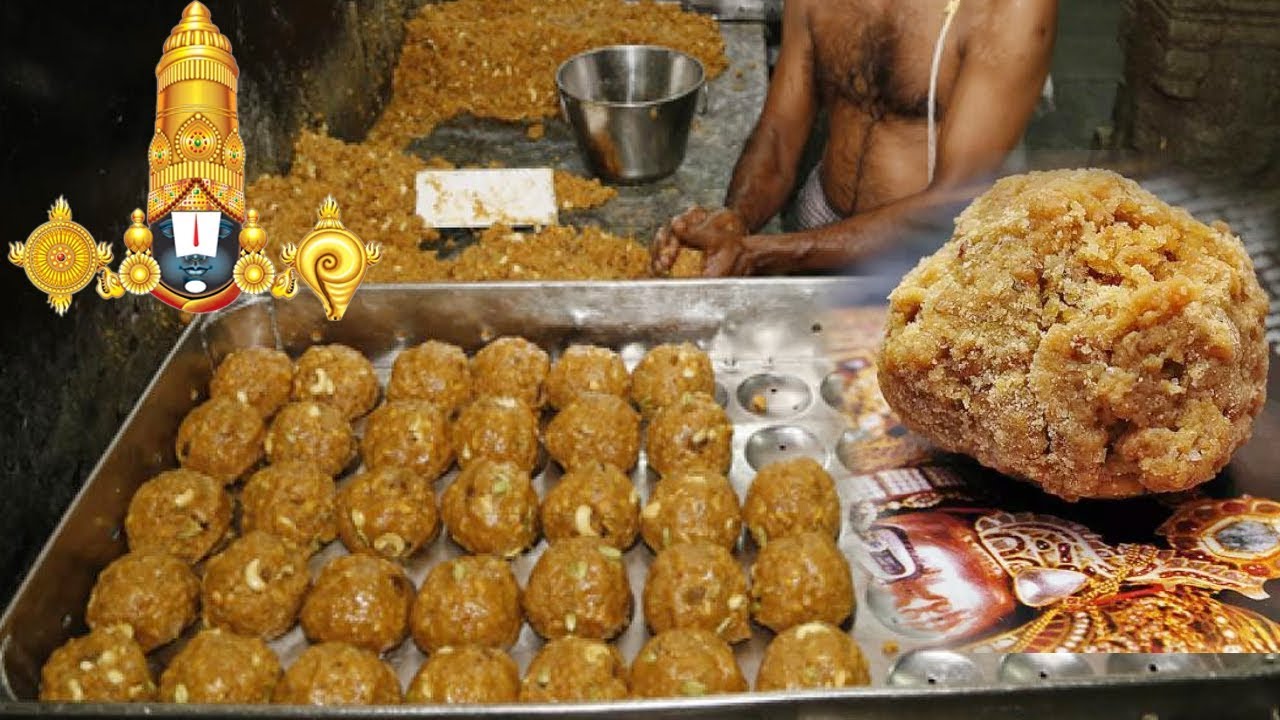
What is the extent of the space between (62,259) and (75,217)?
111 mm

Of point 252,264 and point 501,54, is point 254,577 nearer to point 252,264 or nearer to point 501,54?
point 252,264

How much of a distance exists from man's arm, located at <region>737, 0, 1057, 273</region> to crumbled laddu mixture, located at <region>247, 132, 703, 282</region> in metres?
0.40

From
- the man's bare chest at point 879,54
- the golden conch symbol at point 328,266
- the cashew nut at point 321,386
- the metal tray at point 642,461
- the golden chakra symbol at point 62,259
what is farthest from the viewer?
the man's bare chest at point 879,54

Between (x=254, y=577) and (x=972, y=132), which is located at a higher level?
(x=972, y=132)

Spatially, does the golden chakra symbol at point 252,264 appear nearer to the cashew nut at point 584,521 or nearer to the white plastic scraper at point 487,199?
the white plastic scraper at point 487,199

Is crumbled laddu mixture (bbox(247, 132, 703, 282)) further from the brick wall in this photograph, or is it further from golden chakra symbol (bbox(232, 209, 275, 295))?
the brick wall

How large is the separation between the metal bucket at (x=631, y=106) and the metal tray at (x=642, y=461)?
1.24 meters

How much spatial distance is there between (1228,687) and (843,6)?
9.61 ft

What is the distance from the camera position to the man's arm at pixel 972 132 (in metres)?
3.37

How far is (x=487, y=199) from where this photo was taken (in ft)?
11.4

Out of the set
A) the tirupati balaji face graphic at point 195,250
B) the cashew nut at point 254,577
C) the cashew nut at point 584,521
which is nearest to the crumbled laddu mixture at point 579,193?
the tirupati balaji face graphic at point 195,250

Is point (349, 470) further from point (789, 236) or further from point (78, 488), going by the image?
point (789, 236)

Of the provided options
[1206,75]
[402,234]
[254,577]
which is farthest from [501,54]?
[1206,75]

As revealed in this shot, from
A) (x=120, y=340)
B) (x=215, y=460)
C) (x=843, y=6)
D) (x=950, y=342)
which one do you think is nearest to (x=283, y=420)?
(x=215, y=460)
